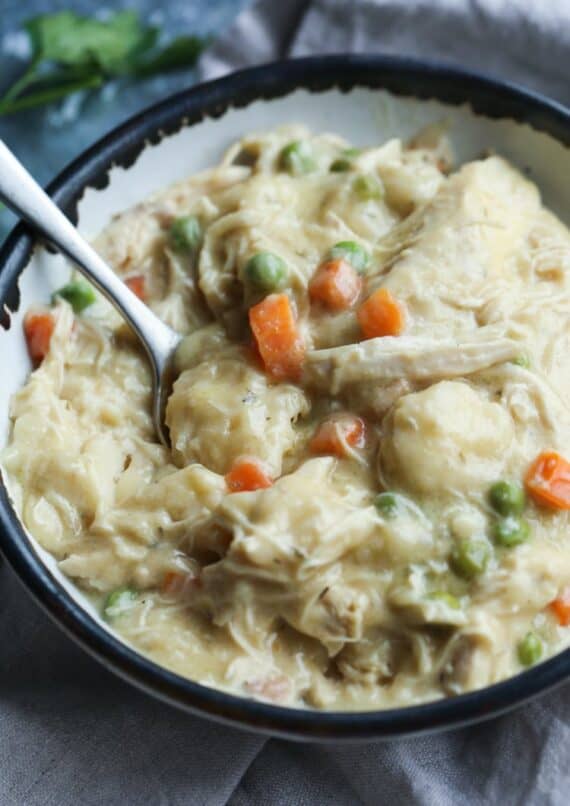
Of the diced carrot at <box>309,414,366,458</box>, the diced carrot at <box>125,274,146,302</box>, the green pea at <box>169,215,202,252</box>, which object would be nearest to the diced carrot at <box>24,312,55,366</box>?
the diced carrot at <box>125,274,146,302</box>

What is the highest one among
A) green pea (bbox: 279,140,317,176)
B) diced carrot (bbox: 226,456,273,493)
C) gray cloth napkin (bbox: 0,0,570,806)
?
green pea (bbox: 279,140,317,176)

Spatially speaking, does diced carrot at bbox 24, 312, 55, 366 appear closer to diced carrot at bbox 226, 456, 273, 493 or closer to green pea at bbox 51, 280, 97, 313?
green pea at bbox 51, 280, 97, 313

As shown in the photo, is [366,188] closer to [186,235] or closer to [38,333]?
[186,235]

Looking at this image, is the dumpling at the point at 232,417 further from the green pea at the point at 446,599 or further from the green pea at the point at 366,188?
the green pea at the point at 366,188

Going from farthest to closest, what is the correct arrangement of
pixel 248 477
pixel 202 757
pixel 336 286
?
pixel 336 286, pixel 202 757, pixel 248 477

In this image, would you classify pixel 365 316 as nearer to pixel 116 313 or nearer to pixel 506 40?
pixel 116 313

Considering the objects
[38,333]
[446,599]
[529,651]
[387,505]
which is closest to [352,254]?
[387,505]

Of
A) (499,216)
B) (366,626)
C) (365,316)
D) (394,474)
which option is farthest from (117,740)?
(499,216)
